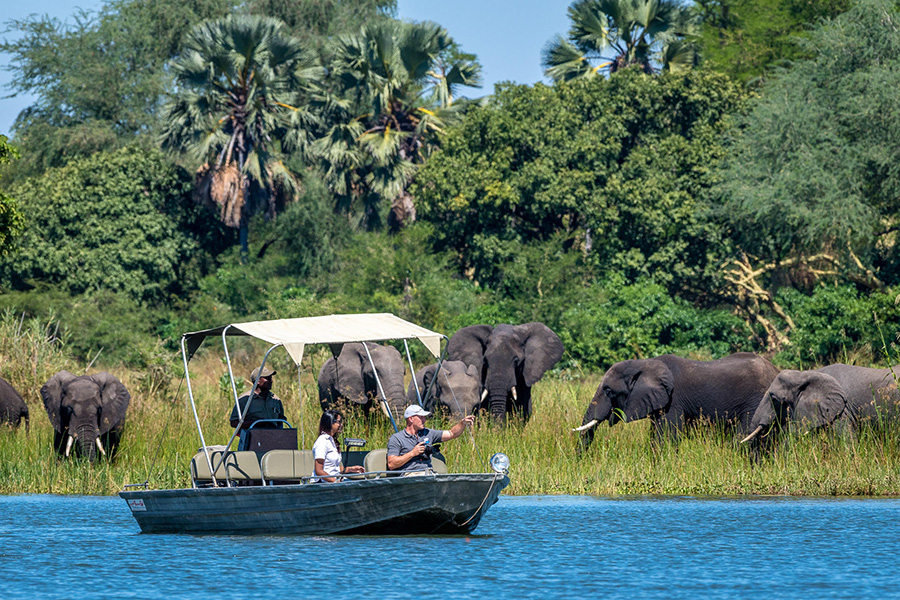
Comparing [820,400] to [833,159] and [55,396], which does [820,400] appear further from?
[833,159]

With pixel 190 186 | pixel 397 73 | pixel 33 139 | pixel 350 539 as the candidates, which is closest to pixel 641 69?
pixel 397 73

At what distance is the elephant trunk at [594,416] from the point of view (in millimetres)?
22953

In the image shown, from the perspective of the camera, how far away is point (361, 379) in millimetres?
26578

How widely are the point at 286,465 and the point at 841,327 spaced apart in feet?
80.8

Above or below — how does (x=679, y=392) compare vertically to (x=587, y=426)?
above

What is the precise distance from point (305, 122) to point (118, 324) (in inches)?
377

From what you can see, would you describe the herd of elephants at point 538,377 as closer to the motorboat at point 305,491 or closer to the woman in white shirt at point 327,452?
the motorboat at point 305,491

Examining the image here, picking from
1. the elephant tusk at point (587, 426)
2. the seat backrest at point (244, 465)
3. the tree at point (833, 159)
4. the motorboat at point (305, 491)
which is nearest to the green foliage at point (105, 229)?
the tree at point (833, 159)

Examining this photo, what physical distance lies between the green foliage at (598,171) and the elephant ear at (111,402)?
22083 millimetres

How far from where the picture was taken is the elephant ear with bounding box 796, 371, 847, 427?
2125 centimetres

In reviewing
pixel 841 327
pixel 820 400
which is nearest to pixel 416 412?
pixel 820 400

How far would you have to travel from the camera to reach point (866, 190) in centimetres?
3919

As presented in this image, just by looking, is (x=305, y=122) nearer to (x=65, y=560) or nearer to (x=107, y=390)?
(x=107, y=390)

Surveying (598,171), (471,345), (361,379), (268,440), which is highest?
(598,171)
